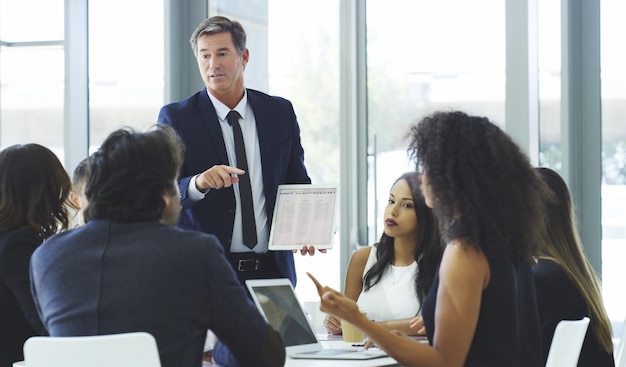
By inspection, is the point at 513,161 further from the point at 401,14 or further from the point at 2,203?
the point at 401,14

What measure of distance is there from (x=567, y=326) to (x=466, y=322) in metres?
0.29

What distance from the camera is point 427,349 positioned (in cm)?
212

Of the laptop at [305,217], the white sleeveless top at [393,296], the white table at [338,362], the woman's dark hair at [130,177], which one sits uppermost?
the woman's dark hair at [130,177]

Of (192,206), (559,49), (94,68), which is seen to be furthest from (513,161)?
(94,68)

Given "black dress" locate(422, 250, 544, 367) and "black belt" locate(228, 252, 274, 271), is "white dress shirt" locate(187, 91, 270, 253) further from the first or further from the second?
"black dress" locate(422, 250, 544, 367)

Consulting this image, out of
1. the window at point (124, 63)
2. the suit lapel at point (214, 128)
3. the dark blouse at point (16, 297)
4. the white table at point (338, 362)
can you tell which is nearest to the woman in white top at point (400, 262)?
the suit lapel at point (214, 128)

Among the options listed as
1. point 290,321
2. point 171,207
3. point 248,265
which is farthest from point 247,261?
point 171,207

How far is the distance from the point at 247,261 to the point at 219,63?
734 mm

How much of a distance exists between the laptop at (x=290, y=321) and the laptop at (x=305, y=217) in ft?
1.95

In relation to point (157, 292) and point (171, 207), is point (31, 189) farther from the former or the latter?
point (157, 292)

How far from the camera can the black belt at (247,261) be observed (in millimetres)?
3266

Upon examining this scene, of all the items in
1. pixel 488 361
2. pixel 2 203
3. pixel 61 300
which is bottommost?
pixel 488 361

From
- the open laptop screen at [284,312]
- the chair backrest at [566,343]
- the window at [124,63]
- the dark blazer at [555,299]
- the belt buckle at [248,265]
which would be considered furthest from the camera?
the window at [124,63]

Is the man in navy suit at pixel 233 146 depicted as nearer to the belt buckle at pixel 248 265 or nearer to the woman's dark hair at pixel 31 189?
the belt buckle at pixel 248 265
